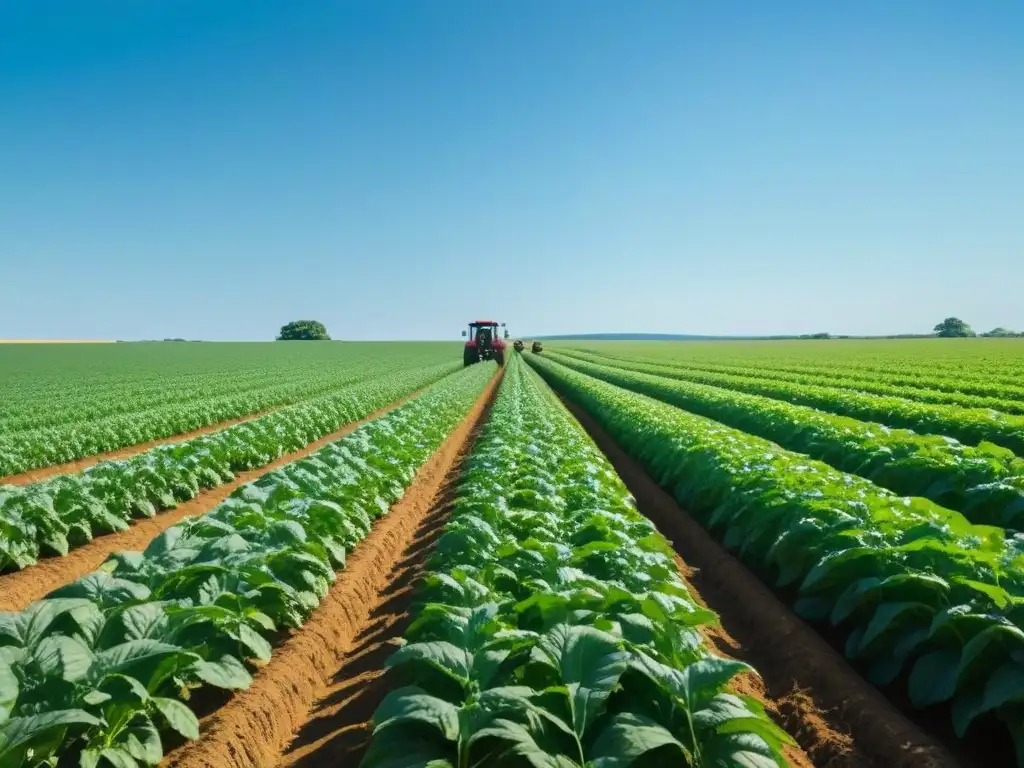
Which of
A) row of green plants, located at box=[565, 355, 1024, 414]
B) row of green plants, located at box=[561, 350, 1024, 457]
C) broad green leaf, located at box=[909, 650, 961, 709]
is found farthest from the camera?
row of green plants, located at box=[565, 355, 1024, 414]

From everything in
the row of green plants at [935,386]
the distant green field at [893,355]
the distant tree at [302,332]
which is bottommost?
the row of green plants at [935,386]

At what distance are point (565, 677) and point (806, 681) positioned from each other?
2.90 meters

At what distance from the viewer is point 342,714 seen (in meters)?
4.76

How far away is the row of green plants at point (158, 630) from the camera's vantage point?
3.32 metres

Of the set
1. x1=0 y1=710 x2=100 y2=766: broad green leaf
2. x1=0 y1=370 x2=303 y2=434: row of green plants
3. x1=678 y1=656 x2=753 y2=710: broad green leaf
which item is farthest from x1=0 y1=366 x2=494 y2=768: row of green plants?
x1=0 y1=370 x2=303 y2=434: row of green plants

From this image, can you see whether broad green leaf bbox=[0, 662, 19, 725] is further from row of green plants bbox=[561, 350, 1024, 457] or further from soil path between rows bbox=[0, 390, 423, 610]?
row of green plants bbox=[561, 350, 1024, 457]

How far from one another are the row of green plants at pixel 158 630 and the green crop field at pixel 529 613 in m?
0.02

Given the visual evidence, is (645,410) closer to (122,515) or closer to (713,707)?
(122,515)

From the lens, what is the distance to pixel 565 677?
10.9 ft

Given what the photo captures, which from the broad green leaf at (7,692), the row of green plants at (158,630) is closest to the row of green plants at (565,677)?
the row of green plants at (158,630)

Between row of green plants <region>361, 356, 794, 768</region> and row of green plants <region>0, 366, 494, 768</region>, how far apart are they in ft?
4.06

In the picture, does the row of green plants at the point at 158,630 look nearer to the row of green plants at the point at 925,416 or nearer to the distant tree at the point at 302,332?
the row of green plants at the point at 925,416

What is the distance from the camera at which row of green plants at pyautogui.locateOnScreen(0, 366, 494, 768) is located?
131 inches

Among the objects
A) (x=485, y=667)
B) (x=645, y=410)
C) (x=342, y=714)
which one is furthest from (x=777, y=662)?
(x=645, y=410)
